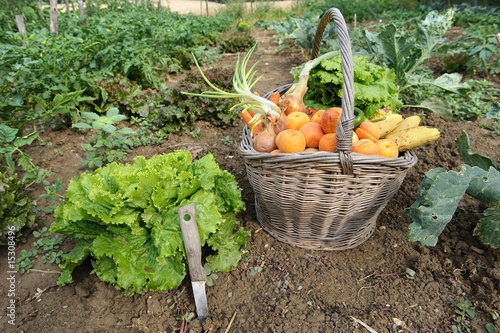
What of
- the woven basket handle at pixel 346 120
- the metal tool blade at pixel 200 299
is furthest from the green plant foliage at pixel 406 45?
the metal tool blade at pixel 200 299

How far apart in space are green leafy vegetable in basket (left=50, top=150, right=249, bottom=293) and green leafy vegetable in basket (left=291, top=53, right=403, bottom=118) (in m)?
1.12

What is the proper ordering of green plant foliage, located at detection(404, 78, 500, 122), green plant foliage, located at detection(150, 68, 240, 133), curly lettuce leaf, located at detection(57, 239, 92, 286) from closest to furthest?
curly lettuce leaf, located at detection(57, 239, 92, 286), green plant foliage, located at detection(404, 78, 500, 122), green plant foliage, located at detection(150, 68, 240, 133)

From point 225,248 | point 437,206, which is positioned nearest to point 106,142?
point 225,248

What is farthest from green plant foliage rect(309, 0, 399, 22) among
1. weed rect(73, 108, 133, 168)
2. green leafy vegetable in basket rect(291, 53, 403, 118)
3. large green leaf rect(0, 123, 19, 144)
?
large green leaf rect(0, 123, 19, 144)

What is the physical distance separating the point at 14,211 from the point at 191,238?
4.97 ft

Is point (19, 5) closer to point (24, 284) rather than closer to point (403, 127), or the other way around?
point (24, 284)

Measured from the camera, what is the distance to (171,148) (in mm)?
3344

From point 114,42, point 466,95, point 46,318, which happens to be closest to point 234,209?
point 46,318

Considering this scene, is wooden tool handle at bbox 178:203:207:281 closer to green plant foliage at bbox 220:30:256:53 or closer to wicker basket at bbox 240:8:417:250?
wicker basket at bbox 240:8:417:250

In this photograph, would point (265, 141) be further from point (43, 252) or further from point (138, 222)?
point (43, 252)

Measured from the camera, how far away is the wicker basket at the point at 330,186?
65.6 inches

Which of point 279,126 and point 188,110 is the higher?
point 279,126

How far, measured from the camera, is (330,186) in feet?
5.86

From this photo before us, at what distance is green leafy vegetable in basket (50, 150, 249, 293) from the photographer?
1745mm
